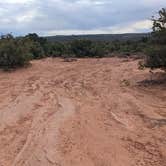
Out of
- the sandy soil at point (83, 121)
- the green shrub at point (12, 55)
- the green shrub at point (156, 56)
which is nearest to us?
the sandy soil at point (83, 121)

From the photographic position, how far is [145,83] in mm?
18312

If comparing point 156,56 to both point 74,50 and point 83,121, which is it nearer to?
point 83,121

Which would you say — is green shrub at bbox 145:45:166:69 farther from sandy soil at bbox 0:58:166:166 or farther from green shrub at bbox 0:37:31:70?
green shrub at bbox 0:37:31:70

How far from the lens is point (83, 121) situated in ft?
38.5

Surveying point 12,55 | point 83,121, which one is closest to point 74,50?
point 12,55

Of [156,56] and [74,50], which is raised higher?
[156,56]

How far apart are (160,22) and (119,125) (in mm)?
7786

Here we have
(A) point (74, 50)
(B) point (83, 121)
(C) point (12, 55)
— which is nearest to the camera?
(B) point (83, 121)

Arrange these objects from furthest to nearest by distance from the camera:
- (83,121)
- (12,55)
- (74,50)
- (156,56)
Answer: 1. (74,50)
2. (12,55)
3. (156,56)
4. (83,121)

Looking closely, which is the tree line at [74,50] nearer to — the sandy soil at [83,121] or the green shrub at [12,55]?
the green shrub at [12,55]

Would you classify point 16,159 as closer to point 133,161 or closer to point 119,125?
point 133,161

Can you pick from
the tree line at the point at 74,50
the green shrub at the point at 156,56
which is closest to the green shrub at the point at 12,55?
the tree line at the point at 74,50

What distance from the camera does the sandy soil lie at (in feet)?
29.0

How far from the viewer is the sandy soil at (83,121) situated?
884 centimetres
